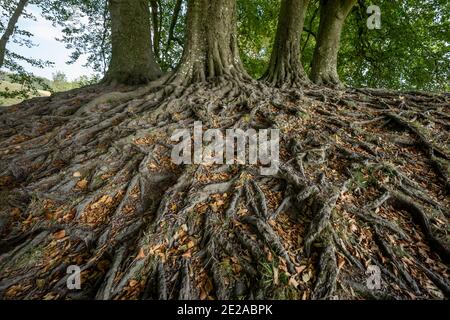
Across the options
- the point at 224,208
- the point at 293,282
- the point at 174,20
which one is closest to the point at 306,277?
the point at 293,282

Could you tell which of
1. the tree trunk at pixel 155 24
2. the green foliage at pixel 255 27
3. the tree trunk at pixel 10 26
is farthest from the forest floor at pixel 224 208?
the tree trunk at pixel 10 26

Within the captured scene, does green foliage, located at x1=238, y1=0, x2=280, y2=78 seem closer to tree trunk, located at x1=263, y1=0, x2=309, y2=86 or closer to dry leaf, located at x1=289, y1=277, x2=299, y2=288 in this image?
tree trunk, located at x1=263, y1=0, x2=309, y2=86

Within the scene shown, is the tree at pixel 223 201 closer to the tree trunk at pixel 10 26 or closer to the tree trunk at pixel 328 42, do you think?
the tree trunk at pixel 328 42

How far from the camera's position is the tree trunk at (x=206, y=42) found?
5.34 meters

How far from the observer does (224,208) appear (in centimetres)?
274

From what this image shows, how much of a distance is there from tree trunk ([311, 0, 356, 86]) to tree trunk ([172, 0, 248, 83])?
8.65ft

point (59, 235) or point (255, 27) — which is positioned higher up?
point (255, 27)

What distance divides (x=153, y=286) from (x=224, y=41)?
5.10m

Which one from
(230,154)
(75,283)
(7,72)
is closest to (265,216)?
(230,154)

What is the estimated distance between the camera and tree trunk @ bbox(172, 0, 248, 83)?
210 inches

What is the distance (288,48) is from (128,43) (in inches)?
155

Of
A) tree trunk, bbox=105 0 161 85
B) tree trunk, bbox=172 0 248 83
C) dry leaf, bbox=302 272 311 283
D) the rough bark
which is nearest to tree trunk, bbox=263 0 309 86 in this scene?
tree trunk, bbox=172 0 248 83

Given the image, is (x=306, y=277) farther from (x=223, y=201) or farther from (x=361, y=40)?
(x=361, y=40)

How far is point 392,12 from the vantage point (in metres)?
9.15
